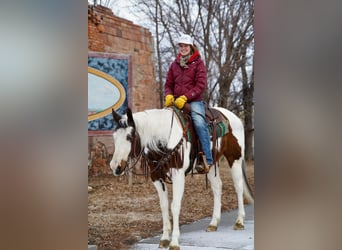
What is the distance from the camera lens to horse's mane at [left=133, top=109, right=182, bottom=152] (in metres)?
3.21

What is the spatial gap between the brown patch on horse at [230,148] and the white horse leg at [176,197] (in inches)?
12.6

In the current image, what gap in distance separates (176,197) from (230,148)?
508 millimetres

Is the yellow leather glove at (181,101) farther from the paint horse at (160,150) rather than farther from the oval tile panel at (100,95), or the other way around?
the oval tile panel at (100,95)

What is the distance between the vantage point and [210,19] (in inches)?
128

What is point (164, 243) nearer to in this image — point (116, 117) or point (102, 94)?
point (116, 117)

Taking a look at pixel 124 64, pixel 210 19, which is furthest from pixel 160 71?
pixel 210 19

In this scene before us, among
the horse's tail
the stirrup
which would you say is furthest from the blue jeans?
the horse's tail

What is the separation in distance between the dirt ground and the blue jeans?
0.21 metres

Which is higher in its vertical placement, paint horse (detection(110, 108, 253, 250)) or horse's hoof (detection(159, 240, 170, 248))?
paint horse (detection(110, 108, 253, 250))

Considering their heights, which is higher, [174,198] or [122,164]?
[122,164]

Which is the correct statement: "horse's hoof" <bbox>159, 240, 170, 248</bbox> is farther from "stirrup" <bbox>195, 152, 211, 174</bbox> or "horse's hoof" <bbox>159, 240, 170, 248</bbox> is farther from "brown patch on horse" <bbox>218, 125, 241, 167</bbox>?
"brown patch on horse" <bbox>218, 125, 241, 167</bbox>
